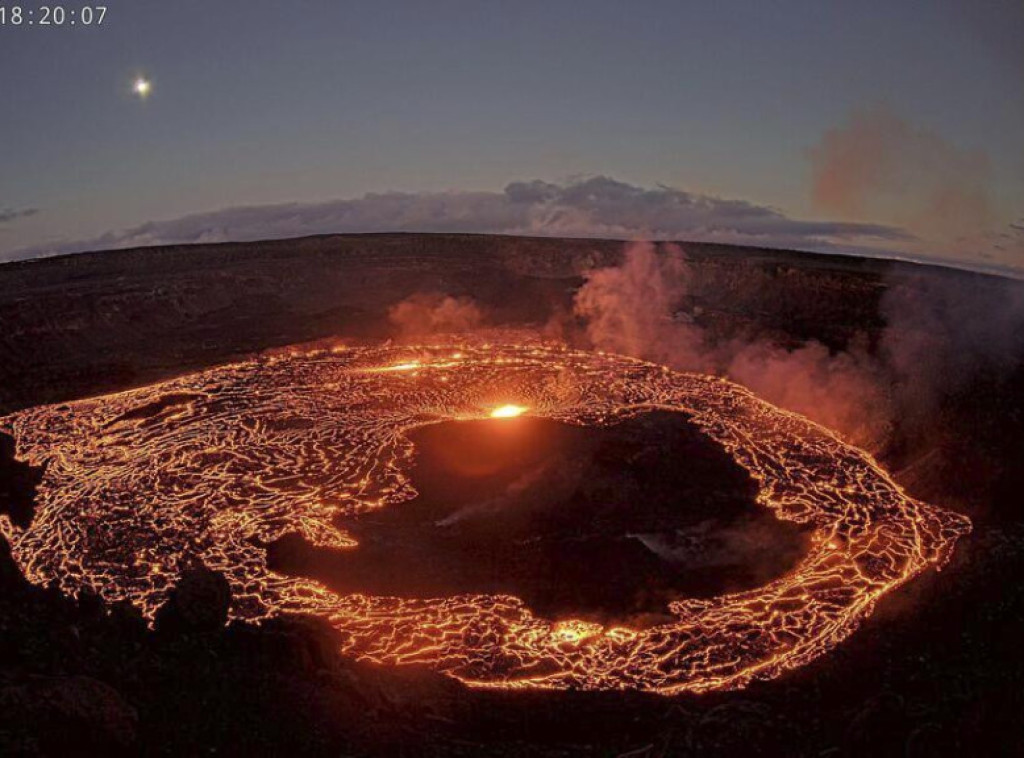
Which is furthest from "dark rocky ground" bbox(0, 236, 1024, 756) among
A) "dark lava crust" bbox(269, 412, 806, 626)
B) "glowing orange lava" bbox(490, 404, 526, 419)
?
"glowing orange lava" bbox(490, 404, 526, 419)

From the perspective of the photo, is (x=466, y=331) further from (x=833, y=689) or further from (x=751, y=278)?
(x=833, y=689)

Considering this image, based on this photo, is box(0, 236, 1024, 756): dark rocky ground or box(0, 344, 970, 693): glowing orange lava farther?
box(0, 344, 970, 693): glowing orange lava

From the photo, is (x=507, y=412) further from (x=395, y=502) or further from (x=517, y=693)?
(x=517, y=693)

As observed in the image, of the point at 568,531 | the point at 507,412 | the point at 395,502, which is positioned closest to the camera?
the point at 568,531

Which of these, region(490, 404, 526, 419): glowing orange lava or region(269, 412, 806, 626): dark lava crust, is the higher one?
region(490, 404, 526, 419): glowing orange lava

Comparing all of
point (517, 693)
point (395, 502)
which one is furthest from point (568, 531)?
point (517, 693)

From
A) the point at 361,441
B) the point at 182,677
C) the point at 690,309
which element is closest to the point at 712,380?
A: the point at 690,309

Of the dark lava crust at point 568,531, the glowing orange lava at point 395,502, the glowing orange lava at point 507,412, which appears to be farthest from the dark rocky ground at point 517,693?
the glowing orange lava at point 507,412

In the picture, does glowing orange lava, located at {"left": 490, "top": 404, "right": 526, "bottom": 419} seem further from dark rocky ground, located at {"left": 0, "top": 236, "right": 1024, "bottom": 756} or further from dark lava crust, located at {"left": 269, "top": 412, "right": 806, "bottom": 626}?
dark rocky ground, located at {"left": 0, "top": 236, "right": 1024, "bottom": 756}
